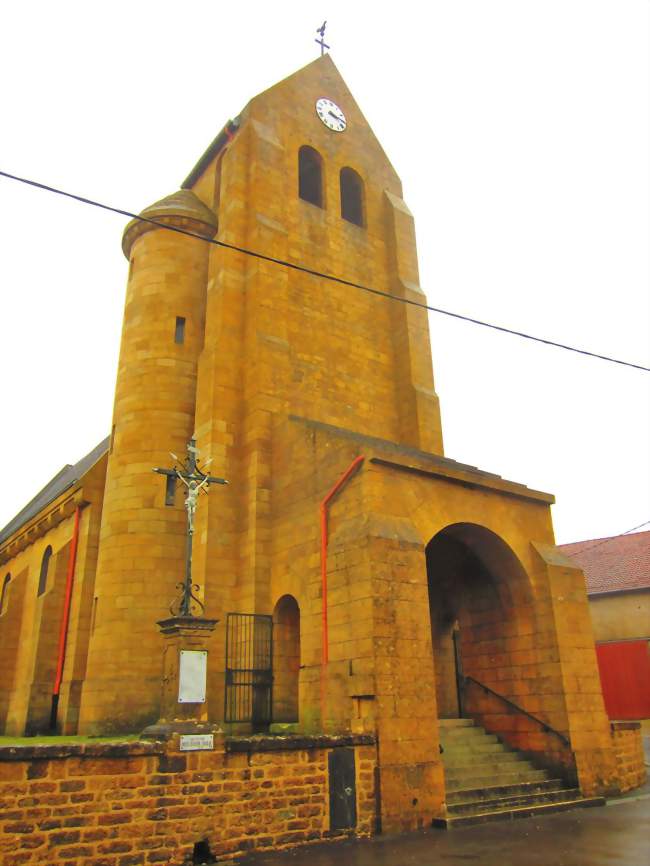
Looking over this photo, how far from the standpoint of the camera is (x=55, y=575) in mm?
17719

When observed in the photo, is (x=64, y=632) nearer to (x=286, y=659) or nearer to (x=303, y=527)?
(x=286, y=659)

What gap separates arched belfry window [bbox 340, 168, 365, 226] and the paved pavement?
17.3 metres

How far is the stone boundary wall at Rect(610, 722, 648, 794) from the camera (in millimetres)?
12781

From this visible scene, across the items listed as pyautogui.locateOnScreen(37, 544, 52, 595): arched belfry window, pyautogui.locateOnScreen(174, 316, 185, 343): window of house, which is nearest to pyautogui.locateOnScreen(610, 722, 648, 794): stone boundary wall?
pyautogui.locateOnScreen(174, 316, 185, 343): window of house

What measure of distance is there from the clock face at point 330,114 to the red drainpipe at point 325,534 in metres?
14.1

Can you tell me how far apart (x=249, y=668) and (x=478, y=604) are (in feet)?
15.8

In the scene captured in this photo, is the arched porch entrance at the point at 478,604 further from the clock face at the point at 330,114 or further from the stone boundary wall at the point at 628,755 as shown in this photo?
the clock face at the point at 330,114

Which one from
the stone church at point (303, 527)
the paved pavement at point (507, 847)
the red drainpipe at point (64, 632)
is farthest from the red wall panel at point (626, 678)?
the red drainpipe at point (64, 632)

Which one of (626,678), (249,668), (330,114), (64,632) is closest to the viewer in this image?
(249,668)

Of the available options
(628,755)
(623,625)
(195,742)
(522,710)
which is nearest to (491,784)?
(522,710)

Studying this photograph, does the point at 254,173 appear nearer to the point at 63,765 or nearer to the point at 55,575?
the point at 55,575

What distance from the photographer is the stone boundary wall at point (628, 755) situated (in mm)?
12781

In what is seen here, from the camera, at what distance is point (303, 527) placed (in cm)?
1330

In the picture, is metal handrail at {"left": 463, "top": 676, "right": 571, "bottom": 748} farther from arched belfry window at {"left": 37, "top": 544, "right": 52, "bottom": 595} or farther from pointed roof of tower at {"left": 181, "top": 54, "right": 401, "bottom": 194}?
pointed roof of tower at {"left": 181, "top": 54, "right": 401, "bottom": 194}
